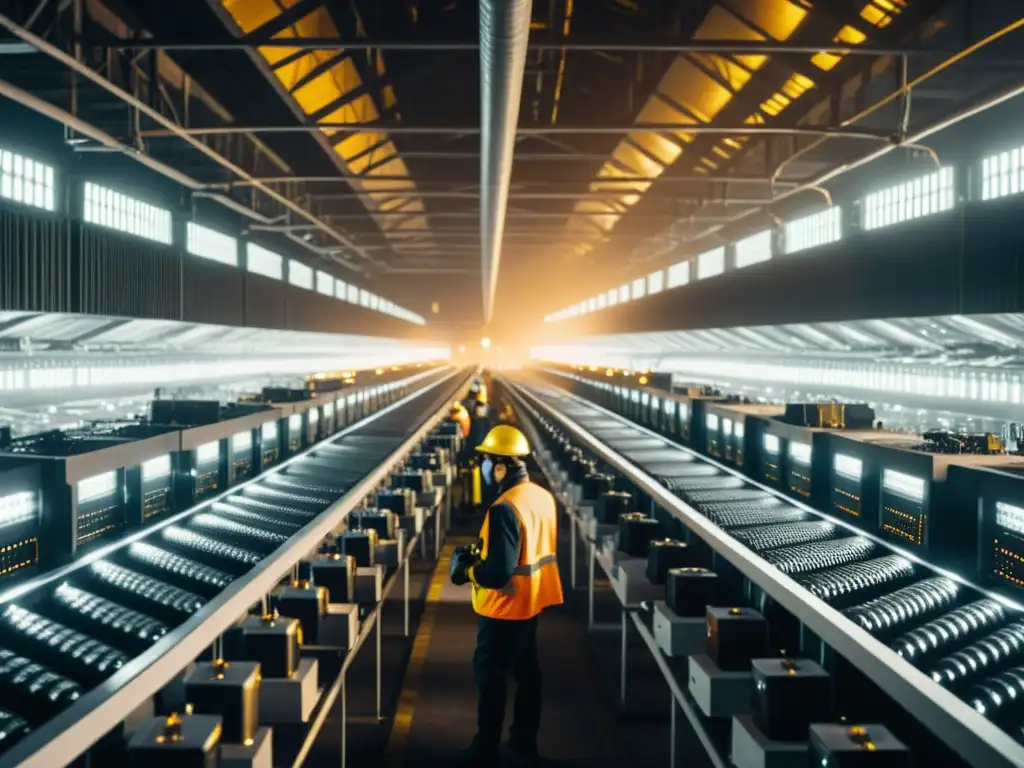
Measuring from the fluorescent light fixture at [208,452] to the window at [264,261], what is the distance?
325 inches

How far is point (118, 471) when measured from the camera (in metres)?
3.62

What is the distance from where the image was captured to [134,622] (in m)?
2.97

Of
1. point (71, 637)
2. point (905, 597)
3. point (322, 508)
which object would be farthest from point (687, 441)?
point (71, 637)

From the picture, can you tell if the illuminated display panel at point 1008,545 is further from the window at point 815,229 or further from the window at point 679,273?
the window at point 679,273

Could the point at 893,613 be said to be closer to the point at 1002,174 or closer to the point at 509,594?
the point at 509,594

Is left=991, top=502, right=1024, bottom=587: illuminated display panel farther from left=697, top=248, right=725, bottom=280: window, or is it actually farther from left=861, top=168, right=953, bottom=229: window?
left=697, top=248, right=725, bottom=280: window

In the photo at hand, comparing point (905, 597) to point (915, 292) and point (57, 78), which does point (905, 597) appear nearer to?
point (915, 292)

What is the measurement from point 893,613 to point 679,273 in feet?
47.3

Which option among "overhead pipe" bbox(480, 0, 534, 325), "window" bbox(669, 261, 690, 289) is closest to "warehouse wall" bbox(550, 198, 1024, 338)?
"overhead pipe" bbox(480, 0, 534, 325)

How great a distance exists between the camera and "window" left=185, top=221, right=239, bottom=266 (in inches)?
411

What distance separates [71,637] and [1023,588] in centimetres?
302

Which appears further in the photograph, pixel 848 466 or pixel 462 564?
pixel 462 564

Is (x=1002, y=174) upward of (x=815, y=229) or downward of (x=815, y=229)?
downward

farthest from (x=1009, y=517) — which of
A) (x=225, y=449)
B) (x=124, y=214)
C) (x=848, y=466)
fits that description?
(x=124, y=214)
